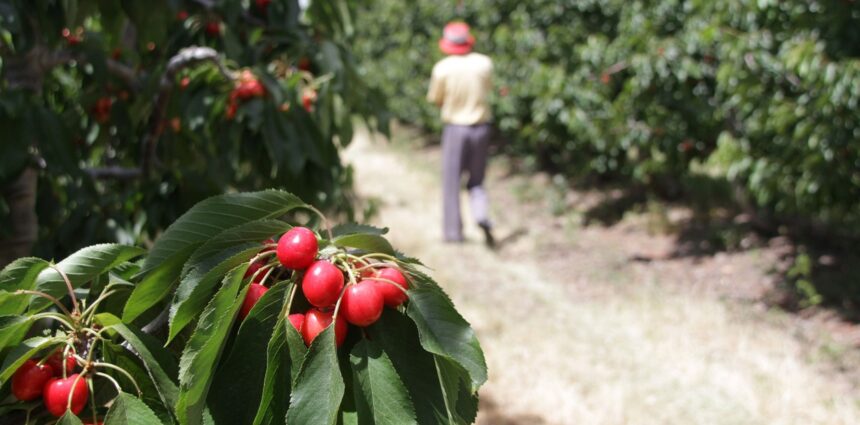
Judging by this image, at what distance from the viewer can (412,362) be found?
746mm

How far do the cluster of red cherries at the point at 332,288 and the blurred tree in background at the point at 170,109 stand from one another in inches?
39.9

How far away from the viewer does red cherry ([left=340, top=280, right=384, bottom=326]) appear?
71cm

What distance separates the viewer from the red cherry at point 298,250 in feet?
2.43

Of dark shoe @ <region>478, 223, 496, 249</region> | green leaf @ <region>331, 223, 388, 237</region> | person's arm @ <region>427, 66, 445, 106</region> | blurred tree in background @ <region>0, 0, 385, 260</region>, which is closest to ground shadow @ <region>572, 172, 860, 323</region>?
dark shoe @ <region>478, 223, 496, 249</region>

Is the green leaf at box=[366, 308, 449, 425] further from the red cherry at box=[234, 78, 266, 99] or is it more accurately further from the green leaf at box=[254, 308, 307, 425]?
the red cherry at box=[234, 78, 266, 99]

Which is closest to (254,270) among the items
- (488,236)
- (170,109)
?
(170,109)

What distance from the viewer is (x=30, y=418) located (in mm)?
821

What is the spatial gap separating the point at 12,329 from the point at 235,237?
0.83ft

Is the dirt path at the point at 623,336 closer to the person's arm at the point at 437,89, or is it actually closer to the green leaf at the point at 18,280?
the person's arm at the point at 437,89

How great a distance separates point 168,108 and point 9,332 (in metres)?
1.42

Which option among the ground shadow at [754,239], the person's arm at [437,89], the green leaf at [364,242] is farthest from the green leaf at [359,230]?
the person's arm at [437,89]

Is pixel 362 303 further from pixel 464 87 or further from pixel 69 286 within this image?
pixel 464 87

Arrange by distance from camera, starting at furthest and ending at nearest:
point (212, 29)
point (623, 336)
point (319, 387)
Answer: point (623, 336) < point (212, 29) < point (319, 387)

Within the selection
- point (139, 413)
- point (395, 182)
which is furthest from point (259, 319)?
point (395, 182)
